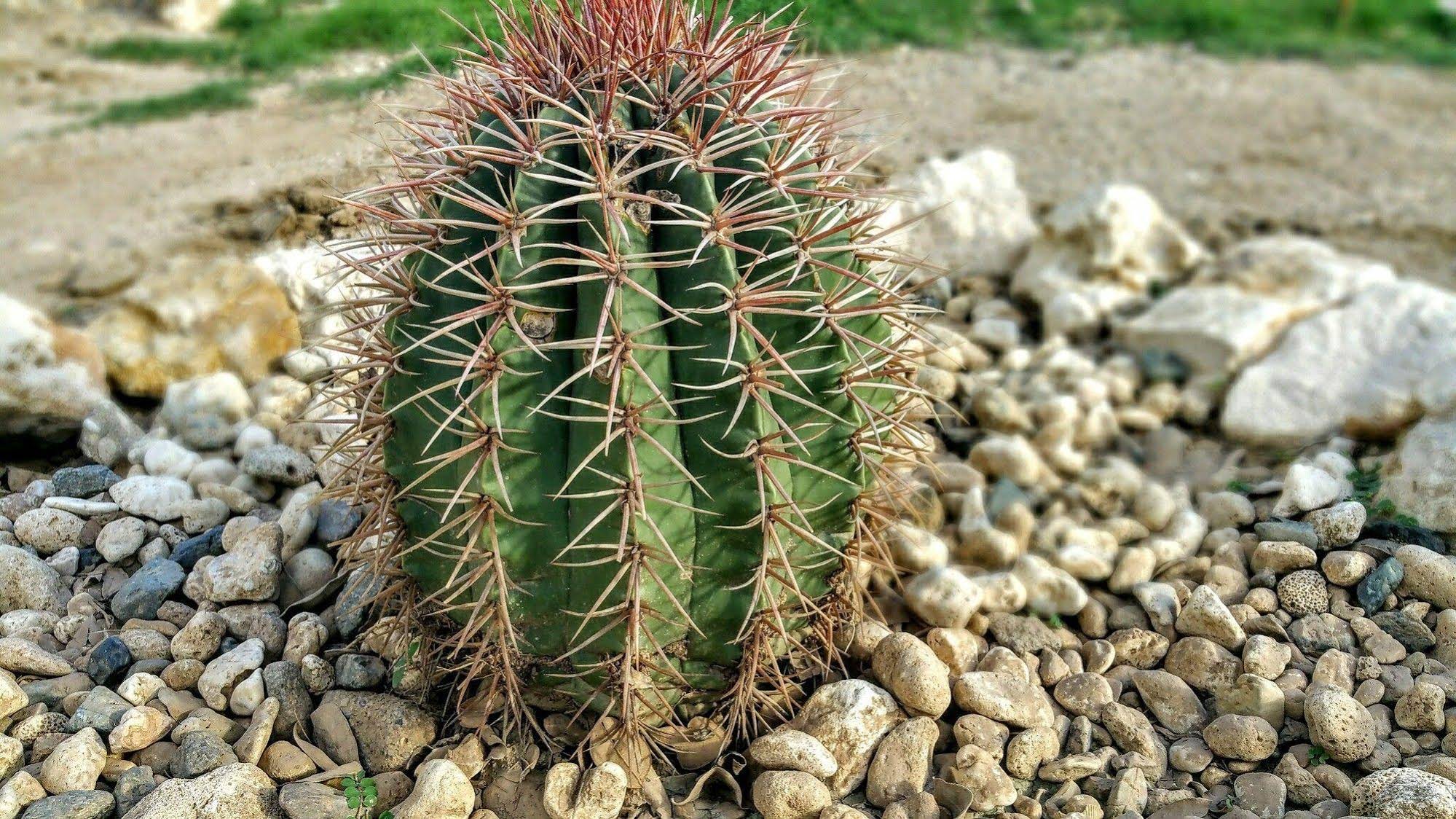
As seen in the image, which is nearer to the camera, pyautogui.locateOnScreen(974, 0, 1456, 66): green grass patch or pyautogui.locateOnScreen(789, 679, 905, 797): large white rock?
pyautogui.locateOnScreen(789, 679, 905, 797): large white rock

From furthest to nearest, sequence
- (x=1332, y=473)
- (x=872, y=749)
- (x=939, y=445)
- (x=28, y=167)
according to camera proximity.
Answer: (x=28, y=167) < (x=939, y=445) < (x=1332, y=473) < (x=872, y=749)

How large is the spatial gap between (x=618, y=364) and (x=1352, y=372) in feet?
9.81

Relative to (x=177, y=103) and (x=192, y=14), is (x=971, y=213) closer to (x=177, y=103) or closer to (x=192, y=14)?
(x=177, y=103)

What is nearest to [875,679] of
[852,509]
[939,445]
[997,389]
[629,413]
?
[852,509]

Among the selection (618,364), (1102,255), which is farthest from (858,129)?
(618,364)

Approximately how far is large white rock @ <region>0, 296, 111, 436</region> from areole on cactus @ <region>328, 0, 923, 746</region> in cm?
150

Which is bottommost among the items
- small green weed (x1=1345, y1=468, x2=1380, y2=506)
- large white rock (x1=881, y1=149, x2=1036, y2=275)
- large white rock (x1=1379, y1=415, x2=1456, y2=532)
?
small green weed (x1=1345, y1=468, x2=1380, y2=506)

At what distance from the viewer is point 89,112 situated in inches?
287

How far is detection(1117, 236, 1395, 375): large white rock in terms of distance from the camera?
4.38 meters

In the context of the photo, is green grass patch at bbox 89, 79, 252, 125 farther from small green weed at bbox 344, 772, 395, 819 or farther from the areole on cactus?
small green weed at bbox 344, 772, 395, 819

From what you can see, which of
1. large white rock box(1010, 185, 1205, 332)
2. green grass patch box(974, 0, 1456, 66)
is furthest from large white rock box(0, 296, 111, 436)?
green grass patch box(974, 0, 1456, 66)

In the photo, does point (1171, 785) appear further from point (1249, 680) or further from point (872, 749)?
point (872, 749)

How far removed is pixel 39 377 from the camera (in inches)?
131

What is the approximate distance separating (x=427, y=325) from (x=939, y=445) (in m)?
2.16
